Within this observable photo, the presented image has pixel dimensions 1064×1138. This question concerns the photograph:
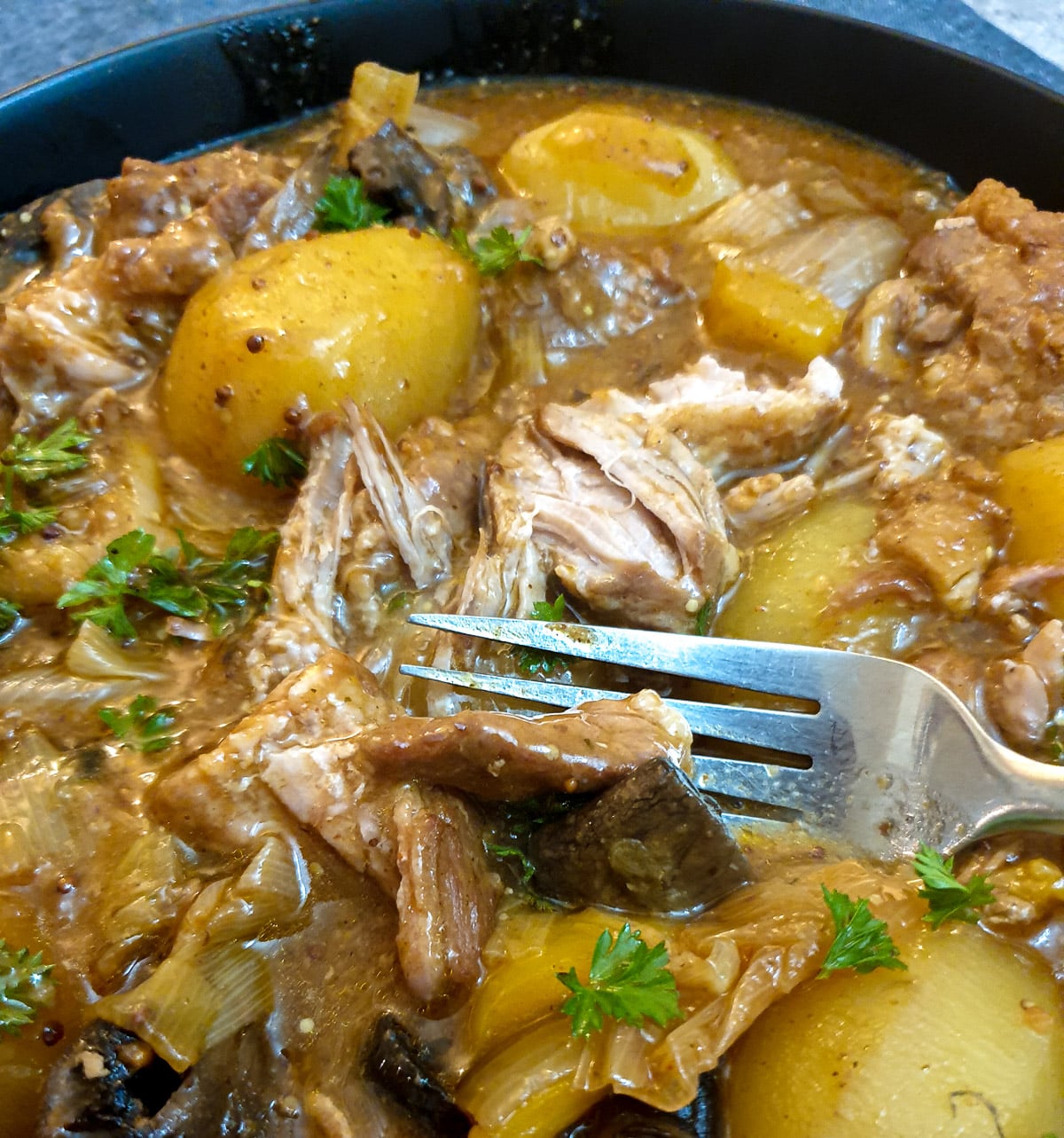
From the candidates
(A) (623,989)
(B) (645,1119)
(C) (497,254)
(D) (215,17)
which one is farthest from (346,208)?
(B) (645,1119)

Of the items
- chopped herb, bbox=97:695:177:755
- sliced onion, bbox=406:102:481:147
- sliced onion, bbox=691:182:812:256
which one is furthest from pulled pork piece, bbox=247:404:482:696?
sliced onion, bbox=406:102:481:147

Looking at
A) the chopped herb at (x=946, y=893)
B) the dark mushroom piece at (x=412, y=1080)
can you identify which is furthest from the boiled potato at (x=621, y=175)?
the dark mushroom piece at (x=412, y=1080)

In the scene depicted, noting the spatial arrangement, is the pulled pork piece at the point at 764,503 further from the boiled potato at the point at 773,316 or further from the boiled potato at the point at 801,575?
the boiled potato at the point at 773,316

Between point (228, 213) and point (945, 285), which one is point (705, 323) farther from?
point (228, 213)

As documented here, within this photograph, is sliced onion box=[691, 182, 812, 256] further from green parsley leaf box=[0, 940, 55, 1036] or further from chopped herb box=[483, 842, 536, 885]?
green parsley leaf box=[0, 940, 55, 1036]

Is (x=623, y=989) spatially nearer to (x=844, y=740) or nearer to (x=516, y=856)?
(x=516, y=856)

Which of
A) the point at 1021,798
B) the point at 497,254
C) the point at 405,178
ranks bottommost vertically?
the point at 1021,798

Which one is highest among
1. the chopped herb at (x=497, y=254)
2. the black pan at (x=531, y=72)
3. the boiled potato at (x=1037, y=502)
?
the black pan at (x=531, y=72)
